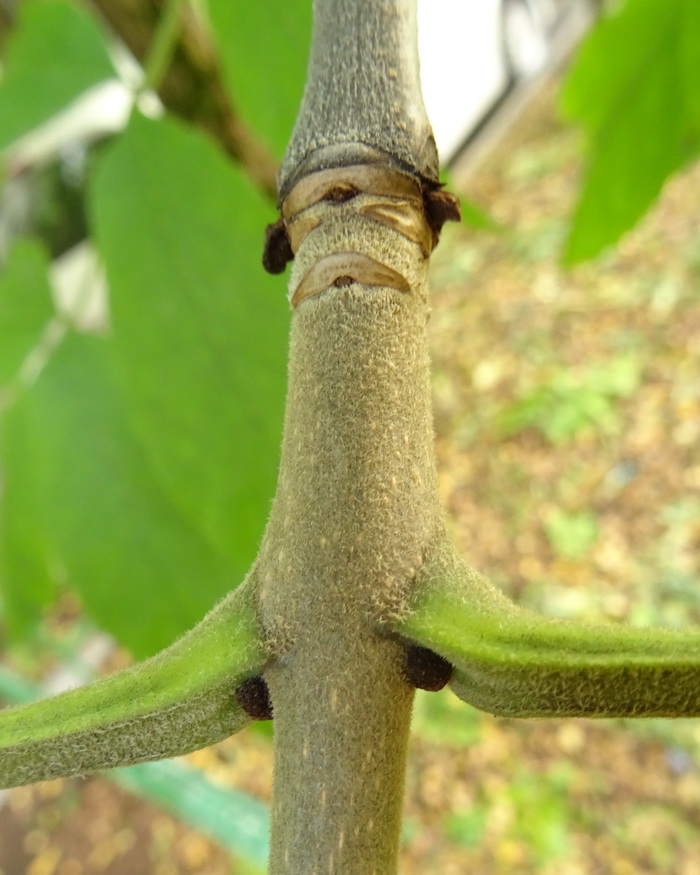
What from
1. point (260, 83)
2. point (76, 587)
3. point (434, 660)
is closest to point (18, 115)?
point (260, 83)

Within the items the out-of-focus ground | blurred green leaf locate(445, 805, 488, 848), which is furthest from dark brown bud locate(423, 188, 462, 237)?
blurred green leaf locate(445, 805, 488, 848)

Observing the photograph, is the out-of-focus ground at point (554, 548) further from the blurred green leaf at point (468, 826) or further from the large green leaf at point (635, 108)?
the large green leaf at point (635, 108)

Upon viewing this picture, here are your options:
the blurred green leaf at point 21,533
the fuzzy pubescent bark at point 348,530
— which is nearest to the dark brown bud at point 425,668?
Result: the fuzzy pubescent bark at point 348,530

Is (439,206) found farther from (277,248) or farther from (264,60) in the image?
(264,60)

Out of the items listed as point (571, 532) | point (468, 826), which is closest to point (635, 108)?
A: point (571, 532)

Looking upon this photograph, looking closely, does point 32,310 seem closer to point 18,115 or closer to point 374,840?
point 18,115

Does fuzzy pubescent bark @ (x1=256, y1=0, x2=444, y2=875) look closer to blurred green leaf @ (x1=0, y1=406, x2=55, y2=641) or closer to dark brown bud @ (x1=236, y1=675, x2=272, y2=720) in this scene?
dark brown bud @ (x1=236, y1=675, x2=272, y2=720)
